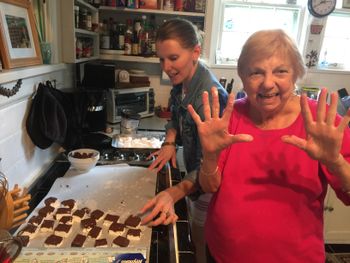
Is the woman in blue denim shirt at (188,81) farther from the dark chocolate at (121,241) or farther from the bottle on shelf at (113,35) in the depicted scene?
the bottle on shelf at (113,35)

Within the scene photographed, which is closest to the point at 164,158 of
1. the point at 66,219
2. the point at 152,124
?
the point at 66,219

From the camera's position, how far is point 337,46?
283 centimetres

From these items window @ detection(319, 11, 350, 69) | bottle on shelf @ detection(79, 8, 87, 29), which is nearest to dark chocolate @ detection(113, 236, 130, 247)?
bottle on shelf @ detection(79, 8, 87, 29)

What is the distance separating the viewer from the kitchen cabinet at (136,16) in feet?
7.45

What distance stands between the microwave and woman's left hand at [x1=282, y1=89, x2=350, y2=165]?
157cm

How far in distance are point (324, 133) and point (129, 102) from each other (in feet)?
5.61

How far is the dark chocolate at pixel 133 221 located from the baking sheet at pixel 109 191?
24mm

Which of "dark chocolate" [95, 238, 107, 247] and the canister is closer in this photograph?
"dark chocolate" [95, 238, 107, 247]

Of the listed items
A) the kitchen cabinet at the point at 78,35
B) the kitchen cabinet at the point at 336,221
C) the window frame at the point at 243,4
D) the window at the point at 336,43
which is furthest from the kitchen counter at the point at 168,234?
the window at the point at 336,43

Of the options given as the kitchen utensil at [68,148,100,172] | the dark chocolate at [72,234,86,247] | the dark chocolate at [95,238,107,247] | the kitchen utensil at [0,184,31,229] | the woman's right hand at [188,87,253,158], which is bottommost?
the dark chocolate at [95,238,107,247]

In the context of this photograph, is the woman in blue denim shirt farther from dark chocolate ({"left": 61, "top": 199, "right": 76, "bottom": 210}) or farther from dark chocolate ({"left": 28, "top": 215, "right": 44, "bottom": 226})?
dark chocolate ({"left": 28, "top": 215, "right": 44, "bottom": 226})

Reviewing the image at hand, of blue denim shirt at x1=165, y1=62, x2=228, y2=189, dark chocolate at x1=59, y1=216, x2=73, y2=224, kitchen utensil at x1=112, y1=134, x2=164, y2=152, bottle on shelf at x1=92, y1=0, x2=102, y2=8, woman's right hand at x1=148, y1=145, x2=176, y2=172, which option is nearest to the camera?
dark chocolate at x1=59, y1=216, x2=73, y2=224

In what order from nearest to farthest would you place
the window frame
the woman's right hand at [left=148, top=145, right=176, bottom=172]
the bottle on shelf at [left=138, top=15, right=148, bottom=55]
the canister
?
the woman's right hand at [left=148, top=145, right=176, bottom=172] → the canister → the bottle on shelf at [left=138, top=15, right=148, bottom=55] → the window frame

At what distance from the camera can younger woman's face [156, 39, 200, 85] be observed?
4.15 feet
